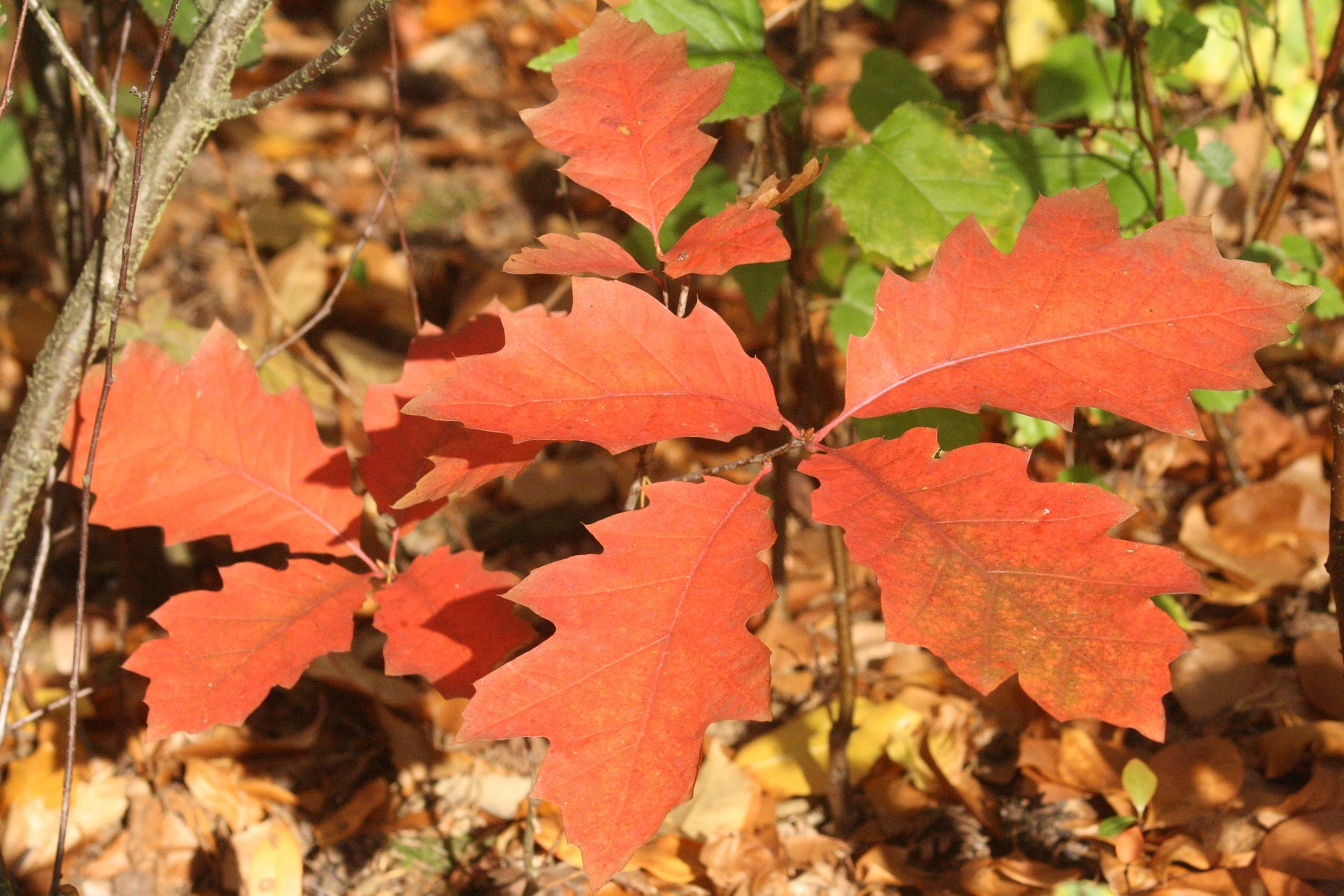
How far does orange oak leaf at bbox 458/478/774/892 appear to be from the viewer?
787 mm

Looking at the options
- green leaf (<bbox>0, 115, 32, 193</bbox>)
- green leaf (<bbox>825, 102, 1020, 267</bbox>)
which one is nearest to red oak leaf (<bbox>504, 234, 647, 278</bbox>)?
green leaf (<bbox>825, 102, 1020, 267</bbox>)

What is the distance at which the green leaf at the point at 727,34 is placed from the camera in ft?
3.95

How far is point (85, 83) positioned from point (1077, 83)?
1.61 metres

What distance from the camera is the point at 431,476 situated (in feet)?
2.99

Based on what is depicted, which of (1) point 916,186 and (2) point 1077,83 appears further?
(2) point 1077,83

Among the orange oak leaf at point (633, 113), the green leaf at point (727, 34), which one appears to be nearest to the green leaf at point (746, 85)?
the green leaf at point (727, 34)

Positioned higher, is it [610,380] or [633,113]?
[633,113]

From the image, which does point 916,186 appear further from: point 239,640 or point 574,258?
point 239,640

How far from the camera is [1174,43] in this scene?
1.49m

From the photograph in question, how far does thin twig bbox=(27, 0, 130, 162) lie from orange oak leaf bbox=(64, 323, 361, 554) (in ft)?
0.85

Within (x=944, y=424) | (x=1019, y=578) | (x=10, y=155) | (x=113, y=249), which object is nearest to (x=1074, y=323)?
(x=1019, y=578)

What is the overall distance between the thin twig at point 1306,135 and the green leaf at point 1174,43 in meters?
0.18

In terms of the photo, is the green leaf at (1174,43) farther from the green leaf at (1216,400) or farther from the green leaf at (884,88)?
the green leaf at (1216,400)

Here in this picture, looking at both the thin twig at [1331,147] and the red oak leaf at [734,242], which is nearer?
the red oak leaf at [734,242]
